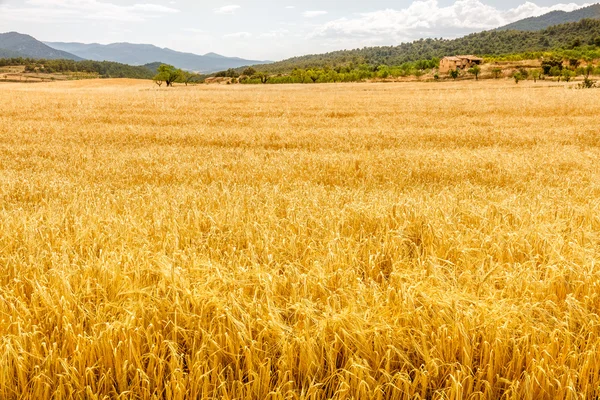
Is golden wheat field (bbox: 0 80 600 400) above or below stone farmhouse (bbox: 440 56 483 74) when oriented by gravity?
below

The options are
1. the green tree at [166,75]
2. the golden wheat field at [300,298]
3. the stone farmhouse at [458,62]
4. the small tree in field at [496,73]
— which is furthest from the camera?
the stone farmhouse at [458,62]

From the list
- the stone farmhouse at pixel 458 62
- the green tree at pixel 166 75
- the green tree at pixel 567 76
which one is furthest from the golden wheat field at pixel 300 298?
the stone farmhouse at pixel 458 62

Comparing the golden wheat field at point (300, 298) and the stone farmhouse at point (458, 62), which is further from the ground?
the stone farmhouse at point (458, 62)

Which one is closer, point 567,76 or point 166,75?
point 567,76

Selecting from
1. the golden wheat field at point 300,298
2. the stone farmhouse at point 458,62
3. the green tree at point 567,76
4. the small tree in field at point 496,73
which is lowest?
the golden wheat field at point 300,298

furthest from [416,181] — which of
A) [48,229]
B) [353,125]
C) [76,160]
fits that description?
[353,125]

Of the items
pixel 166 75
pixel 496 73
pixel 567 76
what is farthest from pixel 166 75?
pixel 567 76

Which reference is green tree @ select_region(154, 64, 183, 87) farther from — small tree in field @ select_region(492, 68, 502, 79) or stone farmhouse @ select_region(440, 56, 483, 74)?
stone farmhouse @ select_region(440, 56, 483, 74)

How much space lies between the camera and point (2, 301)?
102 inches

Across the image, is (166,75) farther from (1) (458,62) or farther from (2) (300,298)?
(2) (300,298)

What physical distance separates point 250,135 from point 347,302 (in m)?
11.4

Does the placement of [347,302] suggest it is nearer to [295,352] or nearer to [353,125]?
[295,352]

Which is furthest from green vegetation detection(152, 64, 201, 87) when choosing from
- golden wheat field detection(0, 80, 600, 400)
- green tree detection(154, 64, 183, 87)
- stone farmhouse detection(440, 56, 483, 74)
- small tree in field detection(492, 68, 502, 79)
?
golden wheat field detection(0, 80, 600, 400)

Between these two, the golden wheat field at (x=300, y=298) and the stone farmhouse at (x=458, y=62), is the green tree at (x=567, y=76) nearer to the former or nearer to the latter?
the stone farmhouse at (x=458, y=62)
